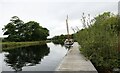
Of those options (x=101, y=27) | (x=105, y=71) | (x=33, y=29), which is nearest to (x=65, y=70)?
(x=105, y=71)

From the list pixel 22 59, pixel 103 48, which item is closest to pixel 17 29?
pixel 22 59

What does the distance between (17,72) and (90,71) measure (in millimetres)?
6409

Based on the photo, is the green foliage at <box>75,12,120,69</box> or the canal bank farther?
the green foliage at <box>75,12,120,69</box>

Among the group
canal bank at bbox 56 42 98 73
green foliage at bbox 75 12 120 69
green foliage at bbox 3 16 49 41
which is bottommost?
green foliage at bbox 3 16 49 41

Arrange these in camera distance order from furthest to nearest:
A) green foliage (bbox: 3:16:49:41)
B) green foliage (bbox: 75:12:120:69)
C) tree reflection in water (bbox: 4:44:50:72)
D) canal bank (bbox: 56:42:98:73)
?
1. green foliage (bbox: 3:16:49:41)
2. tree reflection in water (bbox: 4:44:50:72)
3. green foliage (bbox: 75:12:120:69)
4. canal bank (bbox: 56:42:98:73)

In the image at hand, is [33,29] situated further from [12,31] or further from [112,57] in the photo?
[112,57]

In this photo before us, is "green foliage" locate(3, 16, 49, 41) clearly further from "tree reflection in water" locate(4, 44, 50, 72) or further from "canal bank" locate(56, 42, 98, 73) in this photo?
"canal bank" locate(56, 42, 98, 73)

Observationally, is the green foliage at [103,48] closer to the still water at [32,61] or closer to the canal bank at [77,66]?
the canal bank at [77,66]

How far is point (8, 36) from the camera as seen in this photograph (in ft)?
242

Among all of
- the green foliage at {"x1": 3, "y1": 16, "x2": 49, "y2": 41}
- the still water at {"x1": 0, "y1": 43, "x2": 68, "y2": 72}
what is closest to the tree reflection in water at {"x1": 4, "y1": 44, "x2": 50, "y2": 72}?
the still water at {"x1": 0, "y1": 43, "x2": 68, "y2": 72}

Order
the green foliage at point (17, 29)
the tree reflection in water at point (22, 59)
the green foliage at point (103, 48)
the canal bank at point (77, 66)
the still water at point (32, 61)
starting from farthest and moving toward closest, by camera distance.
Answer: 1. the green foliage at point (17, 29)
2. the tree reflection in water at point (22, 59)
3. the still water at point (32, 61)
4. the green foliage at point (103, 48)
5. the canal bank at point (77, 66)

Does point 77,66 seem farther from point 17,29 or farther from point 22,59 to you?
point 17,29

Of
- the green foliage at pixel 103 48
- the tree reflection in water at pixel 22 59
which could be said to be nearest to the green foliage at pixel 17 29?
the tree reflection in water at pixel 22 59

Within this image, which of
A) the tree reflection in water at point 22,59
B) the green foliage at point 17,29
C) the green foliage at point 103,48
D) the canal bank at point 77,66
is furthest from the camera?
the green foliage at point 17,29
